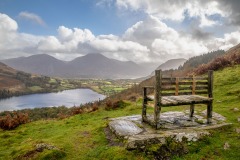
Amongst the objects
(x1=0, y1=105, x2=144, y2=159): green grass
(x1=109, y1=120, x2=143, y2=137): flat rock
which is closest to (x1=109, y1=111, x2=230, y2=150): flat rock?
(x1=109, y1=120, x2=143, y2=137): flat rock

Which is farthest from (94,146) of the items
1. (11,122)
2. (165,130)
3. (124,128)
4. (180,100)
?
(11,122)

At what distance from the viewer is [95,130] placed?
516 inches

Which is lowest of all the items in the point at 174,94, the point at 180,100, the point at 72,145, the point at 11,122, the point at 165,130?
the point at 11,122

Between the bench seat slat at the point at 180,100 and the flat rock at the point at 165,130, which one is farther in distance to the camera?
the bench seat slat at the point at 180,100

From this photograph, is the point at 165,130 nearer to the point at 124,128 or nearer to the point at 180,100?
the point at 180,100

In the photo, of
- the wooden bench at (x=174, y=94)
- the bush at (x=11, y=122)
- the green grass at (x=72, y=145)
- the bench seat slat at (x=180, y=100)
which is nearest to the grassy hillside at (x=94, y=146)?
the green grass at (x=72, y=145)

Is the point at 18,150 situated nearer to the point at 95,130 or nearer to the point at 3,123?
the point at 95,130

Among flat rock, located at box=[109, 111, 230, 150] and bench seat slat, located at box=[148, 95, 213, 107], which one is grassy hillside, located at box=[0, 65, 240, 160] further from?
bench seat slat, located at box=[148, 95, 213, 107]

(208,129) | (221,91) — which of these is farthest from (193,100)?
(221,91)

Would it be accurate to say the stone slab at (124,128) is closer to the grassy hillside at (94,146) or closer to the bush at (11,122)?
the grassy hillside at (94,146)

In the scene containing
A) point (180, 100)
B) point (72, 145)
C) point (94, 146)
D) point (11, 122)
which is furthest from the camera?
point (11, 122)

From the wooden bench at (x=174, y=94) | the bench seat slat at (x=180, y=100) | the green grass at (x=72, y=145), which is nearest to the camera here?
the green grass at (x=72, y=145)

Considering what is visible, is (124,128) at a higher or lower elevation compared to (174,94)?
lower

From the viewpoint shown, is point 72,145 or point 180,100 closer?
point 72,145
